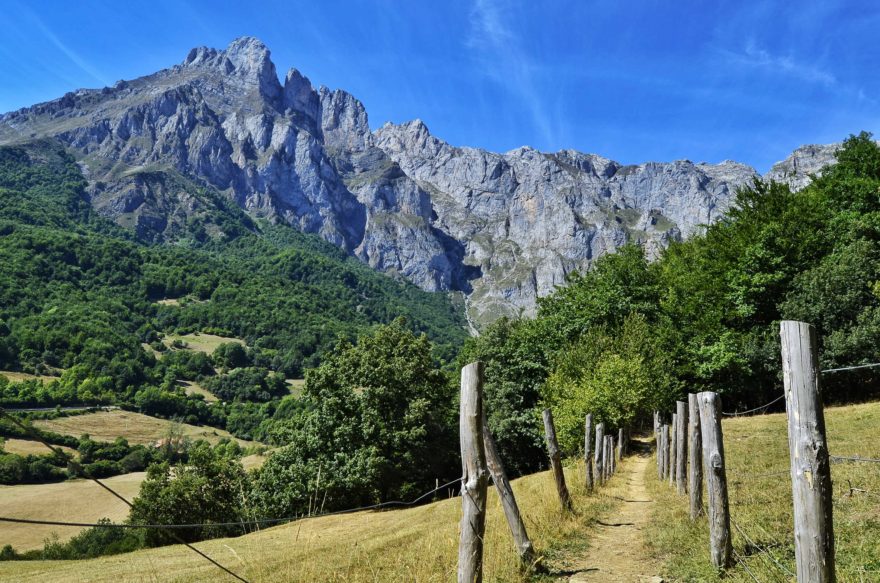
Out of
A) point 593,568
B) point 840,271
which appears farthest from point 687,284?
point 593,568

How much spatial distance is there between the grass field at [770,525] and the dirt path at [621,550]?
0.99ft

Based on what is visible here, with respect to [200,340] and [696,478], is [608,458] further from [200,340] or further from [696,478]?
[200,340]

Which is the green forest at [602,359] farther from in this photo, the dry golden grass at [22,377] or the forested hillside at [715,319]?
the dry golden grass at [22,377]

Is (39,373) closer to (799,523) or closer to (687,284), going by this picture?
(687,284)

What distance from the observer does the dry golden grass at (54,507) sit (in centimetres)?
4933

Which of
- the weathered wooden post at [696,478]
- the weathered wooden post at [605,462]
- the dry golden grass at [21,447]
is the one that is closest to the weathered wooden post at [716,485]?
the weathered wooden post at [696,478]

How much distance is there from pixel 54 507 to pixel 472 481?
7330 cm

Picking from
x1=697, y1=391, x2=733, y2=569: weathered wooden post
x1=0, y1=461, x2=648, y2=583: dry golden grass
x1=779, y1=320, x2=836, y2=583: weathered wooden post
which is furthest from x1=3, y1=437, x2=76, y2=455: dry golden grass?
x1=779, y1=320, x2=836, y2=583: weathered wooden post

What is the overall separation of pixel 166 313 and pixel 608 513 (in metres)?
194

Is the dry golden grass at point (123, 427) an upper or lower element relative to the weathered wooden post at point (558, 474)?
lower

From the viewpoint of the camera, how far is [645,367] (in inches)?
1110

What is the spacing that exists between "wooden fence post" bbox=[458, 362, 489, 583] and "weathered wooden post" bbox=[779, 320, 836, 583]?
3145mm

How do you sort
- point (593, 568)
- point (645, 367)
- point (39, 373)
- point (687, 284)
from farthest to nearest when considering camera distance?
point (39, 373)
point (687, 284)
point (645, 367)
point (593, 568)

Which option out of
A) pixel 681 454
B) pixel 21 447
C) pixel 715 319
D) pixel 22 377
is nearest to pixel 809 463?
pixel 681 454
